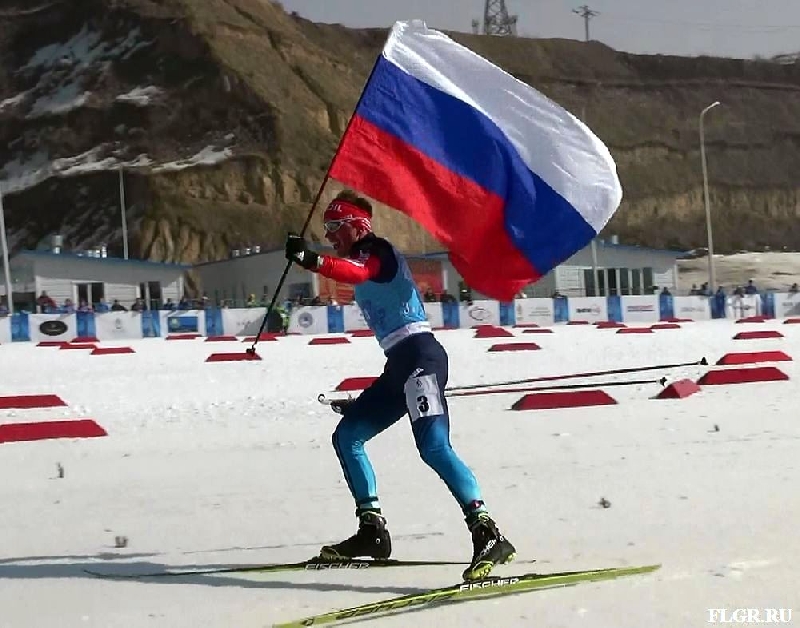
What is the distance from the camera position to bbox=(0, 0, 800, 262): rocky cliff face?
7150cm

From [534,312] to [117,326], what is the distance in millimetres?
12675

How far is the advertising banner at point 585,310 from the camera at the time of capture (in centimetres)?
3697

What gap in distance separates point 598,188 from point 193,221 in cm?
6471

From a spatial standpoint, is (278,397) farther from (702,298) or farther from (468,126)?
(702,298)

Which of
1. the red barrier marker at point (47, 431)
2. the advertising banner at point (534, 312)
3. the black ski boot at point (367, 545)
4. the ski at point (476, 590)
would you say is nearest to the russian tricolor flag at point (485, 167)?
the black ski boot at point (367, 545)

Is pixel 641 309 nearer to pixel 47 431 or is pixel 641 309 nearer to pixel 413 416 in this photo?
pixel 47 431

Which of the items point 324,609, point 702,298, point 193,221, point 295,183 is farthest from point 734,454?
point 295,183

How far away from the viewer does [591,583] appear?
4688 millimetres

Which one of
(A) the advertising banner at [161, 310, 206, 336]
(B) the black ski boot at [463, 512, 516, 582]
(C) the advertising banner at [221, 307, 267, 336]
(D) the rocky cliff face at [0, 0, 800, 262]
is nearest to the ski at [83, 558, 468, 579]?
(B) the black ski boot at [463, 512, 516, 582]

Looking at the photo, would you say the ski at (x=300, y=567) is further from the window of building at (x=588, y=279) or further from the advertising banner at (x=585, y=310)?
the window of building at (x=588, y=279)

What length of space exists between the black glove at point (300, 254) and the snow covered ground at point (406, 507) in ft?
4.44

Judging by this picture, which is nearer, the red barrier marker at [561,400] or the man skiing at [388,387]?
the man skiing at [388,387]

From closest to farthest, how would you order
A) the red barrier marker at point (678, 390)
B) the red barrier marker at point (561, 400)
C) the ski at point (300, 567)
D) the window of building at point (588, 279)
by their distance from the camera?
the ski at point (300, 567) → the red barrier marker at point (561, 400) → the red barrier marker at point (678, 390) → the window of building at point (588, 279)

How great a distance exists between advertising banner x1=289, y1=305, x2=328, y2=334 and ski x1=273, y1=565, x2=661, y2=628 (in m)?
29.3
